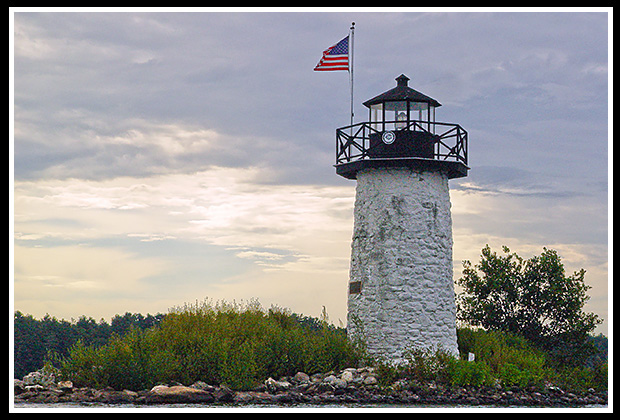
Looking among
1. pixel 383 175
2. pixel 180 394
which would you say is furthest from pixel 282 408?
pixel 383 175

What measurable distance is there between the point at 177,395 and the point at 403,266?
760 cm

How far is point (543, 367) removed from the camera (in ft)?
86.3

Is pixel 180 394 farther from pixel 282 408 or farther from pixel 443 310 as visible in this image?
pixel 443 310

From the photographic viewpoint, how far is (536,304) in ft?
94.3

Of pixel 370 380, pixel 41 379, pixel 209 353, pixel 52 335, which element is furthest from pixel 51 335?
pixel 370 380

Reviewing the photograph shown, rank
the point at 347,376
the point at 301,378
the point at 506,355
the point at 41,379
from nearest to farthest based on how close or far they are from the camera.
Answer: the point at 41,379 < the point at 301,378 < the point at 347,376 < the point at 506,355

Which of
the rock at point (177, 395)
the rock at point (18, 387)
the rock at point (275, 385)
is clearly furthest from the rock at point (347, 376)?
the rock at point (18, 387)

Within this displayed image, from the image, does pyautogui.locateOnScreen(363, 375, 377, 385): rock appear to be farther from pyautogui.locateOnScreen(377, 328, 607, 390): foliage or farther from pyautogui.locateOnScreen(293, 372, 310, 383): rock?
pyautogui.locateOnScreen(293, 372, 310, 383): rock

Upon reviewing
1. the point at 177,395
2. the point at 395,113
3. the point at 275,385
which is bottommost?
the point at 177,395

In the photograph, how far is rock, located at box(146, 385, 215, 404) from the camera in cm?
1928

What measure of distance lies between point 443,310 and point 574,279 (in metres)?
7.15

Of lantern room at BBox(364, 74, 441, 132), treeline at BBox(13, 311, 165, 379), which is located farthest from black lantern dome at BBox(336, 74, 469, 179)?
treeline at BBox(13, 311, 165, 379)

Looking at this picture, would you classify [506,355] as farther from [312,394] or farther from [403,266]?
[312,394]

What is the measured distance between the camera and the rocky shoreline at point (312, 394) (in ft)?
63.6
